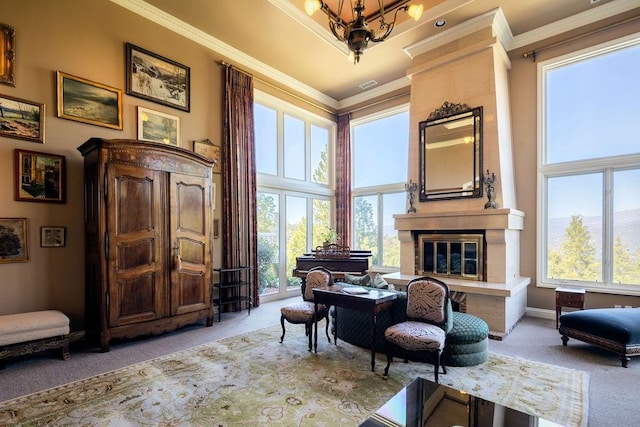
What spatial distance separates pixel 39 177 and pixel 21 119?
712 millimetres

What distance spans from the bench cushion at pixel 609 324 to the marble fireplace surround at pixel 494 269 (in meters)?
0.72

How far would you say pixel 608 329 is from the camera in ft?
11.6

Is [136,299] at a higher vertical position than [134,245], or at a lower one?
lower

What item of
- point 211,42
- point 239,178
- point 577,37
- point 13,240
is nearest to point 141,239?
point 13,240

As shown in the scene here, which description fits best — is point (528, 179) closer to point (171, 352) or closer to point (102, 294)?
point (171, 352)

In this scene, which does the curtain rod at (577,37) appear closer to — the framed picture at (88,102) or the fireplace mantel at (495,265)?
the fireplace mantel at (495,265)

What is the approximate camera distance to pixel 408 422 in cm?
187

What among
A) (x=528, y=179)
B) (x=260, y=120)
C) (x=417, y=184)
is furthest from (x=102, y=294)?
(x=528, y=179)

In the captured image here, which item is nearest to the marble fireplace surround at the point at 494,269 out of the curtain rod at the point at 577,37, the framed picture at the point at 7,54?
the curtain rod at the point at 577,37

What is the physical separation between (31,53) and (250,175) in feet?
11.2

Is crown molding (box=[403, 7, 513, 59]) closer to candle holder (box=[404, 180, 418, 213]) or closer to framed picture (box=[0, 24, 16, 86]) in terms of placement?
candle holder (box=[404, 180, 418, 213])

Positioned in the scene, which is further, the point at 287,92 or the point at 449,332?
the point at 287,92

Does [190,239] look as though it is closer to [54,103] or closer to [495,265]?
[54,103]

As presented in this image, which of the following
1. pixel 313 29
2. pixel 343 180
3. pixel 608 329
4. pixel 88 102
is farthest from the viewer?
pixel 343 180
